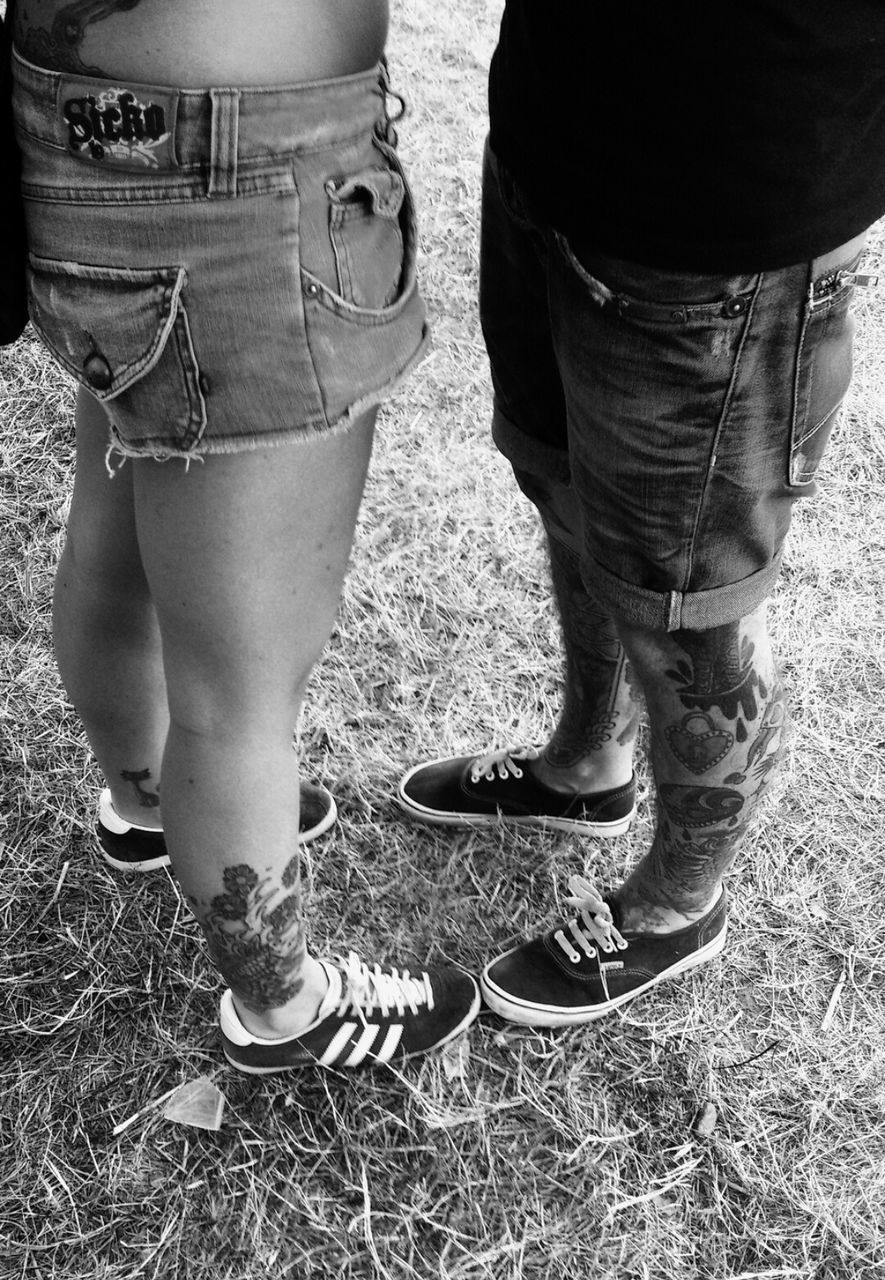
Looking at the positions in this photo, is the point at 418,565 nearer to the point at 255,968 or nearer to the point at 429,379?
the point at 429,379

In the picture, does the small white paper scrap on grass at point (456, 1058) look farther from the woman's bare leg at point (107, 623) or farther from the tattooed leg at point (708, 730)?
the woman's bare leg at point (107, 623)

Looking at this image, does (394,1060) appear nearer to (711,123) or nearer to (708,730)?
(708,730)

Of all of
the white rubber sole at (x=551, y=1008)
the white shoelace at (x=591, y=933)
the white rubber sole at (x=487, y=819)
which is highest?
the white shoelace at (x=591, y=933)

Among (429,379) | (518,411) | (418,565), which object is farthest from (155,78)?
(429,379)

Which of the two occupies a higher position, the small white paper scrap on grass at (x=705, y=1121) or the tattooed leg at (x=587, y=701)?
the tattooed leg at (x=587, y=701)

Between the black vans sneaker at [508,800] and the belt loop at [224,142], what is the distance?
48.0 inches

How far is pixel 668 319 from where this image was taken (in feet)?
3.02

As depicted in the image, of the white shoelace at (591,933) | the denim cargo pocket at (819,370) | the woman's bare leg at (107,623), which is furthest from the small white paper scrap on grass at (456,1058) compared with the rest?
the denim cargo pocket at (819,370)

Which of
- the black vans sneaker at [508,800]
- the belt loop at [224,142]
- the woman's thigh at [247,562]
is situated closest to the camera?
the belt loop at [224,142]

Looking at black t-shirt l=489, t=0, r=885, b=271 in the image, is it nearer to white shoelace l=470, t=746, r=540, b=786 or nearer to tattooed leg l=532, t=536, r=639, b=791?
tattooed leg l=532, t=536, r=639, b=791

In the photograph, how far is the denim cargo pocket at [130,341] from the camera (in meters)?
0.78

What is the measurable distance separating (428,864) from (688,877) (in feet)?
1.67

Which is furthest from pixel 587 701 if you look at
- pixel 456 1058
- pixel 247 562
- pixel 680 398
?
pixel 247 562

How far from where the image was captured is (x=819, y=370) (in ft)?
3.10
